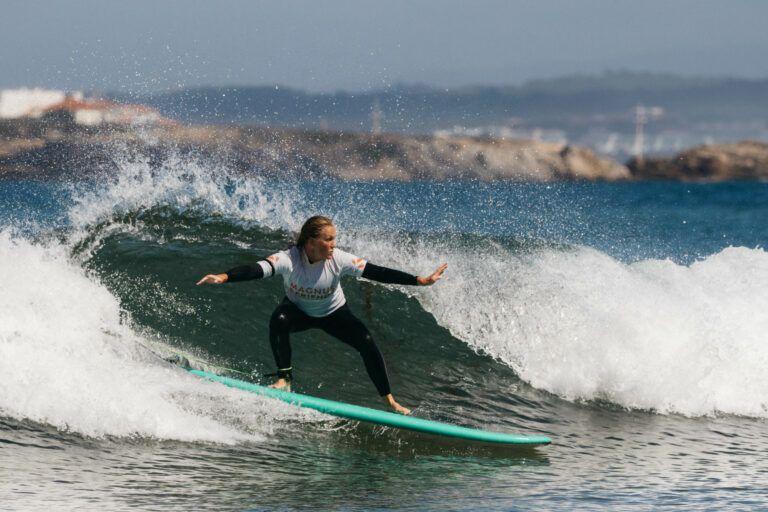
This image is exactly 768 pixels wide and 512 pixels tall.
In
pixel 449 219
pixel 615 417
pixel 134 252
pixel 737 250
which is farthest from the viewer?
pixel 449 219

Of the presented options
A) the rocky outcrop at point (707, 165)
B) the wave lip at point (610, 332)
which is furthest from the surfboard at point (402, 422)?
the rocky outcrop at point (707, 165)

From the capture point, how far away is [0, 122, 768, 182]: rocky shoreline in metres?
44.1

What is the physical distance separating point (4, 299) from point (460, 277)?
514 cm

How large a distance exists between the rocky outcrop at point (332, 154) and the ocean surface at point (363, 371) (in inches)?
197

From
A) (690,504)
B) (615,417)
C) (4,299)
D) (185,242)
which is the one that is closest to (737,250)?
(615,417)

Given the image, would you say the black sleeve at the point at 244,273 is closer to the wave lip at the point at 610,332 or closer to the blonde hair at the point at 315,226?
the blonde hair at the point at 315,226

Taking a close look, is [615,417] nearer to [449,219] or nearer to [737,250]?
[737,250]

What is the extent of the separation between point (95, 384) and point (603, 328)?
560 cm

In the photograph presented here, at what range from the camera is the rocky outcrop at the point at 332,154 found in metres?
45.0

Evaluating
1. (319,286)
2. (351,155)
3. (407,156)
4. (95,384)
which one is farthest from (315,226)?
(407,156)

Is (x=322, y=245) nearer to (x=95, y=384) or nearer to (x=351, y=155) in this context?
(x=95, y=384)

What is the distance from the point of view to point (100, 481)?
561 centimetres

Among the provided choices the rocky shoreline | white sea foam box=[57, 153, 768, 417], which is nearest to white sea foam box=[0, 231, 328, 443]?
white sea foam box=[57, 153, 768, 417]

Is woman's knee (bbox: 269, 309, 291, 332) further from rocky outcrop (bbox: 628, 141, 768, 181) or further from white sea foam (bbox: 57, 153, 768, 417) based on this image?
rocky outcrop (bbox: 628, 141, 768, 181)
